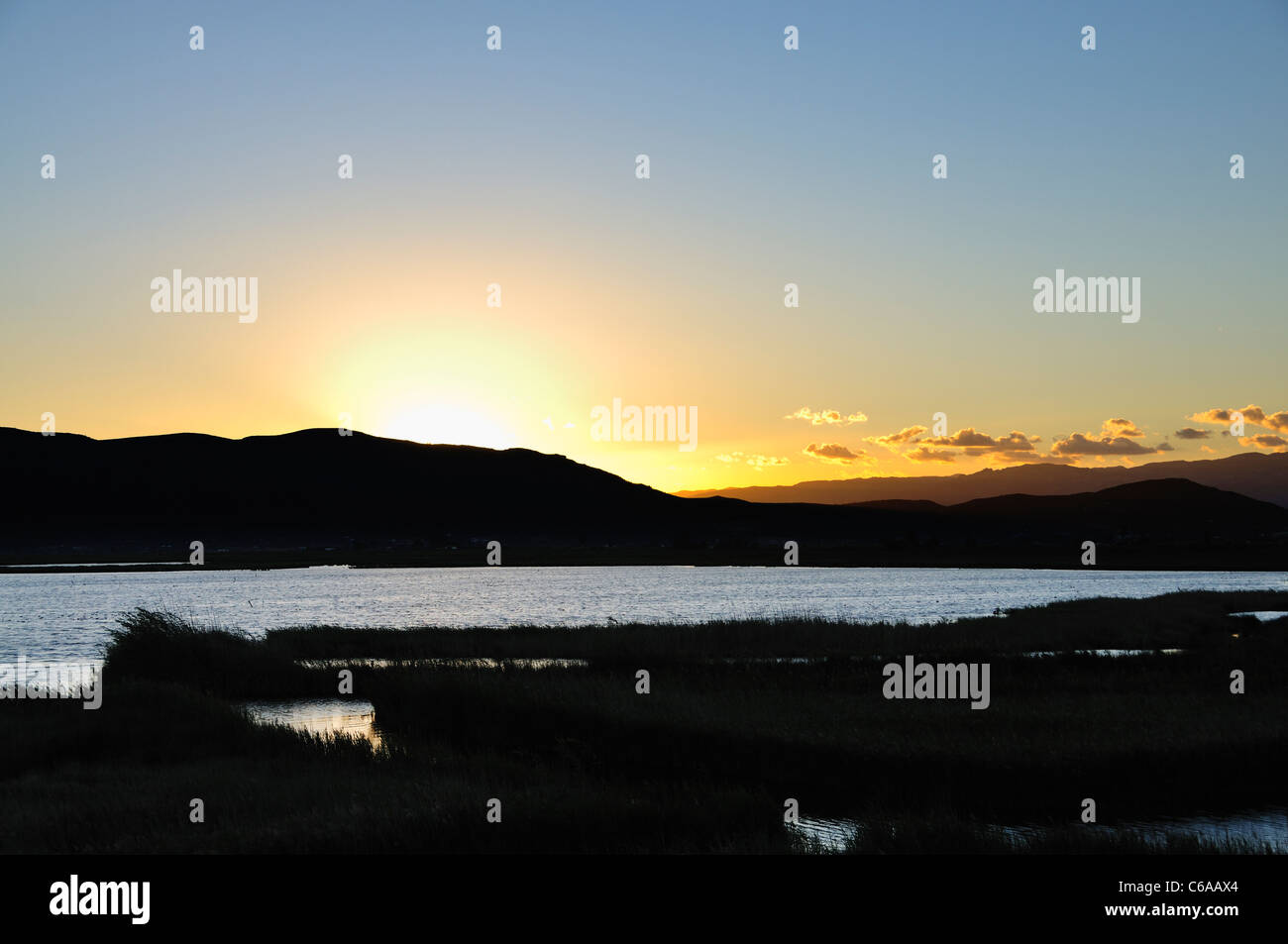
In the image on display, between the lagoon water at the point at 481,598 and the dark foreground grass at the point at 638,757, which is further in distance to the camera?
the lagoon water at the point at 481,598

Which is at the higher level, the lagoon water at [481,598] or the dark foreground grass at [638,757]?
the dark foreground grass at [638,757]

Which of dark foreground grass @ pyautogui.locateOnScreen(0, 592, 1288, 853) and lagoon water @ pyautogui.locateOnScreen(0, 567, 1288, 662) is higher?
dark foreground grass @ pyautogui.locateOnScreen(0, 592, 1288, 853)

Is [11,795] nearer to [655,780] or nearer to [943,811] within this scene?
[655,780]

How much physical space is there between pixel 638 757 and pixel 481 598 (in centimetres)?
9782

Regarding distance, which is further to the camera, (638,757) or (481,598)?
(481,598)

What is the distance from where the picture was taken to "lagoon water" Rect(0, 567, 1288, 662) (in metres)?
81.9

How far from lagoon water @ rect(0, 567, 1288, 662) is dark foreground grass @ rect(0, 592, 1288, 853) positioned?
94.0ft

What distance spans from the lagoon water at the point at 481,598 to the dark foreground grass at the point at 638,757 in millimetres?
28636

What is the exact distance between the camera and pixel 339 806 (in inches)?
811

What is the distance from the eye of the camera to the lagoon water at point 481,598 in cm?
8194

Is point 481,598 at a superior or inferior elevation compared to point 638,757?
inferior

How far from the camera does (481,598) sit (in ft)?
402
